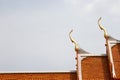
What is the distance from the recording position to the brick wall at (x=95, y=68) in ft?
52.6

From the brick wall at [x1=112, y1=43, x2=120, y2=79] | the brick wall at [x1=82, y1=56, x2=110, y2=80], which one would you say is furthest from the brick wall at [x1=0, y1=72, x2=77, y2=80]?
the brick wall at [x1=112, y1=43, x2=120, y2=79]

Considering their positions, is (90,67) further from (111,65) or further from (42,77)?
(42,77)

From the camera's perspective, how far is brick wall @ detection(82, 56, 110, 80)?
52.6 feet

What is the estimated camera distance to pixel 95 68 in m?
16.3

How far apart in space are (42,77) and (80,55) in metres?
3.00

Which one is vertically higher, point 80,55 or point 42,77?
point 80,55

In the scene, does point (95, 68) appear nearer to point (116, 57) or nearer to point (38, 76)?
point (116, 57)

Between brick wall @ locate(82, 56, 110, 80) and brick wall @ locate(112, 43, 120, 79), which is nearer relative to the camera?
brick wall @ locate(82, 56, 110, 80)

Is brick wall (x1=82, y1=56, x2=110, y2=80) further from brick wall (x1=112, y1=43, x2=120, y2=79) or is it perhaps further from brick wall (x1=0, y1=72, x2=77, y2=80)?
brick wall (x1=0, y1=72, x2=77, y2=80)

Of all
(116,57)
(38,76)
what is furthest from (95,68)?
(38,76)

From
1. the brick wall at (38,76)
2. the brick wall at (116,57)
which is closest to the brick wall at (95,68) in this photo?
the brick wall at (116,57)

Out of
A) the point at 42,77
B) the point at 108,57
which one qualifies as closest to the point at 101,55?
the point at 108,57

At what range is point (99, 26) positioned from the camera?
59.1 ft

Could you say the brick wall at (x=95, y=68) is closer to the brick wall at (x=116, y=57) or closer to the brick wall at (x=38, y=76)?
the brick wall at (x=116, y=57)
